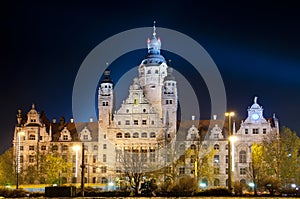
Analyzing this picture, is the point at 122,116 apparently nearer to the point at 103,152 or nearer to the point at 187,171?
the point at 103,152

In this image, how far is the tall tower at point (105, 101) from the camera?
86944 millimetres

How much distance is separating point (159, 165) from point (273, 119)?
26.1m

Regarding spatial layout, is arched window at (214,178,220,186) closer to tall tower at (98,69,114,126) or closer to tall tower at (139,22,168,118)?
tall tower at (139,22,168,118)

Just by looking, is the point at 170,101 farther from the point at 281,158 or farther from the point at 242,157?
the point at 281,158

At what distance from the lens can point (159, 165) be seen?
222ft

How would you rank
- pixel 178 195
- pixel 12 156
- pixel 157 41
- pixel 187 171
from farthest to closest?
pixel 157 41
pixel 12 156
pixel 187 171
pixel 178 195

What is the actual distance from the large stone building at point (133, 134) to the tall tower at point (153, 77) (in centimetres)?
18

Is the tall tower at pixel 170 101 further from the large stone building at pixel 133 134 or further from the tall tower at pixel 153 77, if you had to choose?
the tall tower at pixel 153 77

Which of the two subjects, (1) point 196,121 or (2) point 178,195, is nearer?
(2) point 178,195

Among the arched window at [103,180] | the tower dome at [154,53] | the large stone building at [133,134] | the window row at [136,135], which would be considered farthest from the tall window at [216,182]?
the tower dome at [154,53]

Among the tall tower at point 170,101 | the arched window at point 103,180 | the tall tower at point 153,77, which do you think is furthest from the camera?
the tall tower at point 153,77

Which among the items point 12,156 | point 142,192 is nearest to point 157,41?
point 12,156

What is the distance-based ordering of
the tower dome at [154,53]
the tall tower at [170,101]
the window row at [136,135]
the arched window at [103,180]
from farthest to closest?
the tower dome at [154,53] < the tall tower at [170,101] < the window row at [136,135] < the arched window at [103,180]

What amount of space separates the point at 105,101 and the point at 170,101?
11378 millimetres
